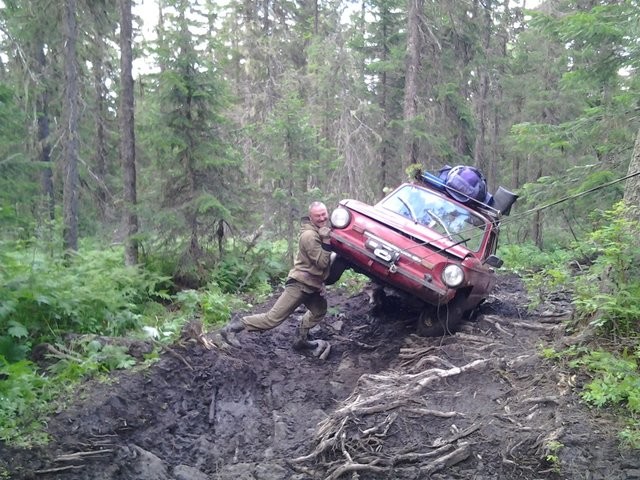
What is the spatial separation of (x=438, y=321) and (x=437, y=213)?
5.89 ft

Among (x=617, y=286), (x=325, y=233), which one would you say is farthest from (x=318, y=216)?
(x=617, y=286)

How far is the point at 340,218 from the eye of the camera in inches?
294

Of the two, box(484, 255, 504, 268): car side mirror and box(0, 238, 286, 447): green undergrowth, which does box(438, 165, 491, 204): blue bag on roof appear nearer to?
box(484, 255, 504, 268): car side mirror

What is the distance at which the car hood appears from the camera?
23.7ft

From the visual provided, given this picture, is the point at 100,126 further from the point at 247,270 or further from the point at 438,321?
the point at 438,321

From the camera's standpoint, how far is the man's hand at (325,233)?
24.1 feet

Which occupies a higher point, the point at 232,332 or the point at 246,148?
the point at 246,148

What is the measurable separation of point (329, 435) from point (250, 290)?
7111 millimetres

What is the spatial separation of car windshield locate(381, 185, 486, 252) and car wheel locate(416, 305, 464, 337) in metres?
1.16

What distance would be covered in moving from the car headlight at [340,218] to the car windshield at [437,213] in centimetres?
123

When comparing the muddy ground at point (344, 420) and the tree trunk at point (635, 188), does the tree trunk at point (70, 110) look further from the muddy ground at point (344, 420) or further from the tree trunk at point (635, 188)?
the tree trunk at point (635, 188)

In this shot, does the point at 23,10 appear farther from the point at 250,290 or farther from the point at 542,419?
the point at 542,419

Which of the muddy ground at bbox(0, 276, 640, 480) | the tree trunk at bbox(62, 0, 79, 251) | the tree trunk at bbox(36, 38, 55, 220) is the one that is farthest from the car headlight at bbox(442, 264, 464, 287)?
the tree trunk at bbox(36, 38, 55, 220)

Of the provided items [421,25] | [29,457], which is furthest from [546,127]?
[29,457]
